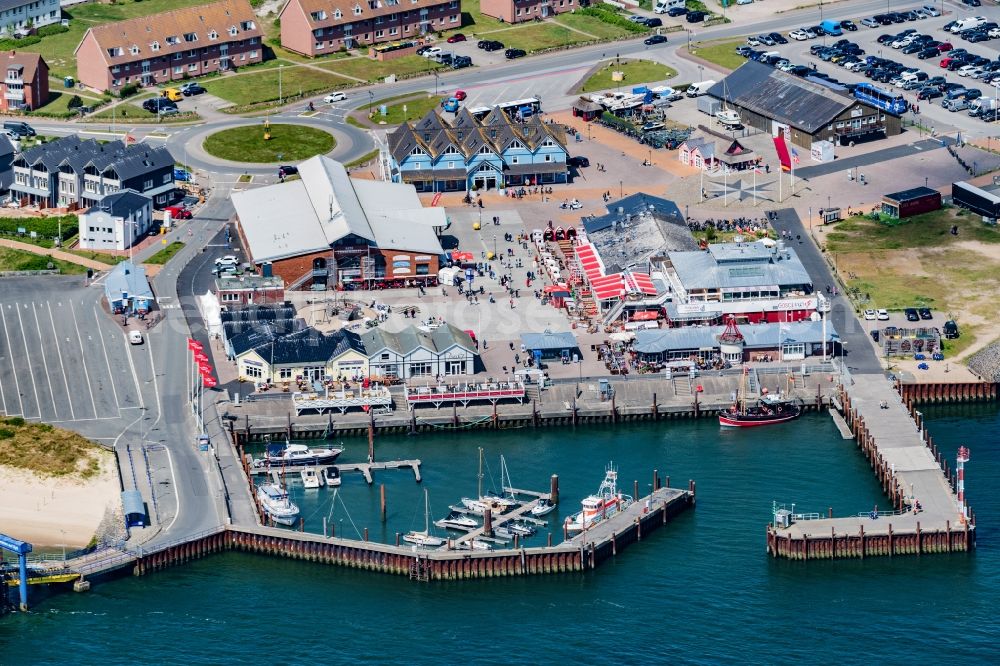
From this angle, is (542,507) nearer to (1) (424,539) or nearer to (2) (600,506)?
(2) (600,506)

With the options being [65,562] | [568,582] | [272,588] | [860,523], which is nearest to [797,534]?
[860,523]

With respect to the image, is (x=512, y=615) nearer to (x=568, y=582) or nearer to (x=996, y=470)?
(x=568, y=582)

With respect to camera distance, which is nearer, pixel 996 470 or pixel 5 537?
pixel 5 537

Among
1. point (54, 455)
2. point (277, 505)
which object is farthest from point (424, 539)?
point (54, 455)

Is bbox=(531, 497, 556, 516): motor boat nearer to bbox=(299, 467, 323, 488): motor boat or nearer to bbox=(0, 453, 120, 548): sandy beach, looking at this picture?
bbox=(299, 467, 323, 488): motor boat

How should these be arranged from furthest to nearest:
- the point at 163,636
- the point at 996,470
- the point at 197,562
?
the point at 996,470, the point at 197,562, the point at 163,636
